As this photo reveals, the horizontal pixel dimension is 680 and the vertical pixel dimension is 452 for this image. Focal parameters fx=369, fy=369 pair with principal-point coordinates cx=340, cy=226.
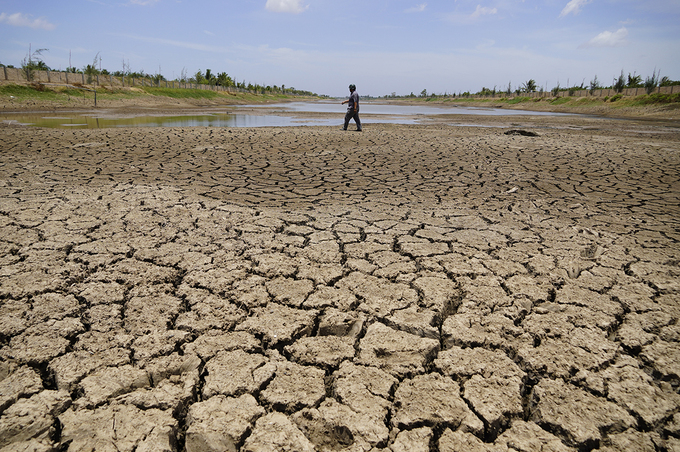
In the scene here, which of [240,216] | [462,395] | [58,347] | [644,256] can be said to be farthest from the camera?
[240,216]

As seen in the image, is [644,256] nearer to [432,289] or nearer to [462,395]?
[432,289]

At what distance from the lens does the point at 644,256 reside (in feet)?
8.91

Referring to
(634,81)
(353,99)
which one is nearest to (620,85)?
(634,81)

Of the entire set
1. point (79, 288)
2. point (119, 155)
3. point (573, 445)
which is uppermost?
point (119, 155)

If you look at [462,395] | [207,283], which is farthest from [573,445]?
[207,283]

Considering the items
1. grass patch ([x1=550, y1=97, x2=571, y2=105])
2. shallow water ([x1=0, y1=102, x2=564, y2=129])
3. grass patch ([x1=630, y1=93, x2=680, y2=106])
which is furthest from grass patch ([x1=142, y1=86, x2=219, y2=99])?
grass patch ([x1=630, y1=93, x2=680, y2=106])

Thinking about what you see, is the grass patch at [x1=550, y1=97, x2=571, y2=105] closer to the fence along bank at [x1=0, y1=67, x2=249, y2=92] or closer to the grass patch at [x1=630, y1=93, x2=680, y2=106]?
the grass patch at [x1=630, y1=93, x2=680, y2=106]

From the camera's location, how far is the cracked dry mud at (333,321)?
52.8 inches

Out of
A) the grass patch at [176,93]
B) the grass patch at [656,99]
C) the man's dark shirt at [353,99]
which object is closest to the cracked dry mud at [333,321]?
the man's dark shirt at [353,99]

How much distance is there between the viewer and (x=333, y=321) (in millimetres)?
1900

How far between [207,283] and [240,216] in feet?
4.08

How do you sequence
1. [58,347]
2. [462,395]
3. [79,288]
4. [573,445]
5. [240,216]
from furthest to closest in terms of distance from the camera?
[240,216]
[79,288]
[58,347]
[462,395]
[573,445]

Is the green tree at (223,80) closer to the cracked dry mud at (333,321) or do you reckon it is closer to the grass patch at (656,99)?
the grass patch at (656,99)

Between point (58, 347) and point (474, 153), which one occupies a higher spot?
point (474, 153)
